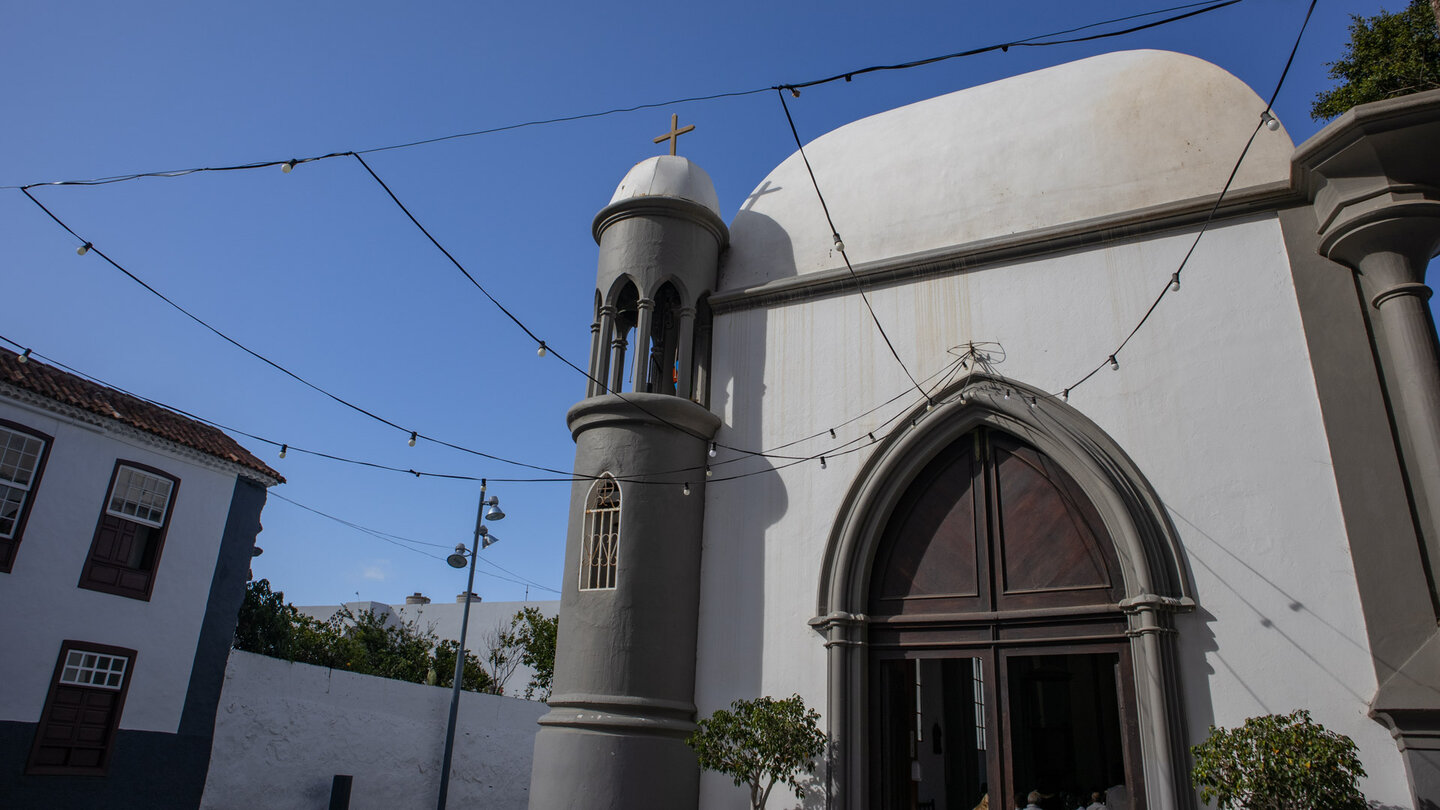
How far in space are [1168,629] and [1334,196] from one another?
4357 mm

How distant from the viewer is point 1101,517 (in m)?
9.04

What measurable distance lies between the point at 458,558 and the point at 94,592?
18.4 ft

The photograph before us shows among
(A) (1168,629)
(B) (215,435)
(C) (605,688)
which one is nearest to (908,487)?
(A) (1168,629)

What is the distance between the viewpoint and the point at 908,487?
10.2m

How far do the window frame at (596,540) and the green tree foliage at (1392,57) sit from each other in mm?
12677

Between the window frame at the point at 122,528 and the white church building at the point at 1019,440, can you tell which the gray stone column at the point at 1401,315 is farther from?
the window frame at the point at 122,528

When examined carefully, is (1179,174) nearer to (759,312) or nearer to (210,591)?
(759,312)

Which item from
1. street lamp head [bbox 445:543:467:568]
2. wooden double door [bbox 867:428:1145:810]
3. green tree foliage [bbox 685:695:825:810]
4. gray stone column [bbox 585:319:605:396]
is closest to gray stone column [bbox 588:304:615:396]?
gray stone column [bbox 585:319:605:396]

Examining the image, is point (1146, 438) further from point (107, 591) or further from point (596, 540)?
point (107, 591)

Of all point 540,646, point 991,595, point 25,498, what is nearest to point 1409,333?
point 991,595

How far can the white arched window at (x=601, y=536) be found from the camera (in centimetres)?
1048

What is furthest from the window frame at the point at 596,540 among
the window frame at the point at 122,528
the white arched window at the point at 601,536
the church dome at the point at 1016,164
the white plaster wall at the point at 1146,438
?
the window frame at the point at 122,528

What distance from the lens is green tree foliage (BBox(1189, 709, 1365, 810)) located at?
6824 mm

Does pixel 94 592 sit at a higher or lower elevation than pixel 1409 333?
lower
